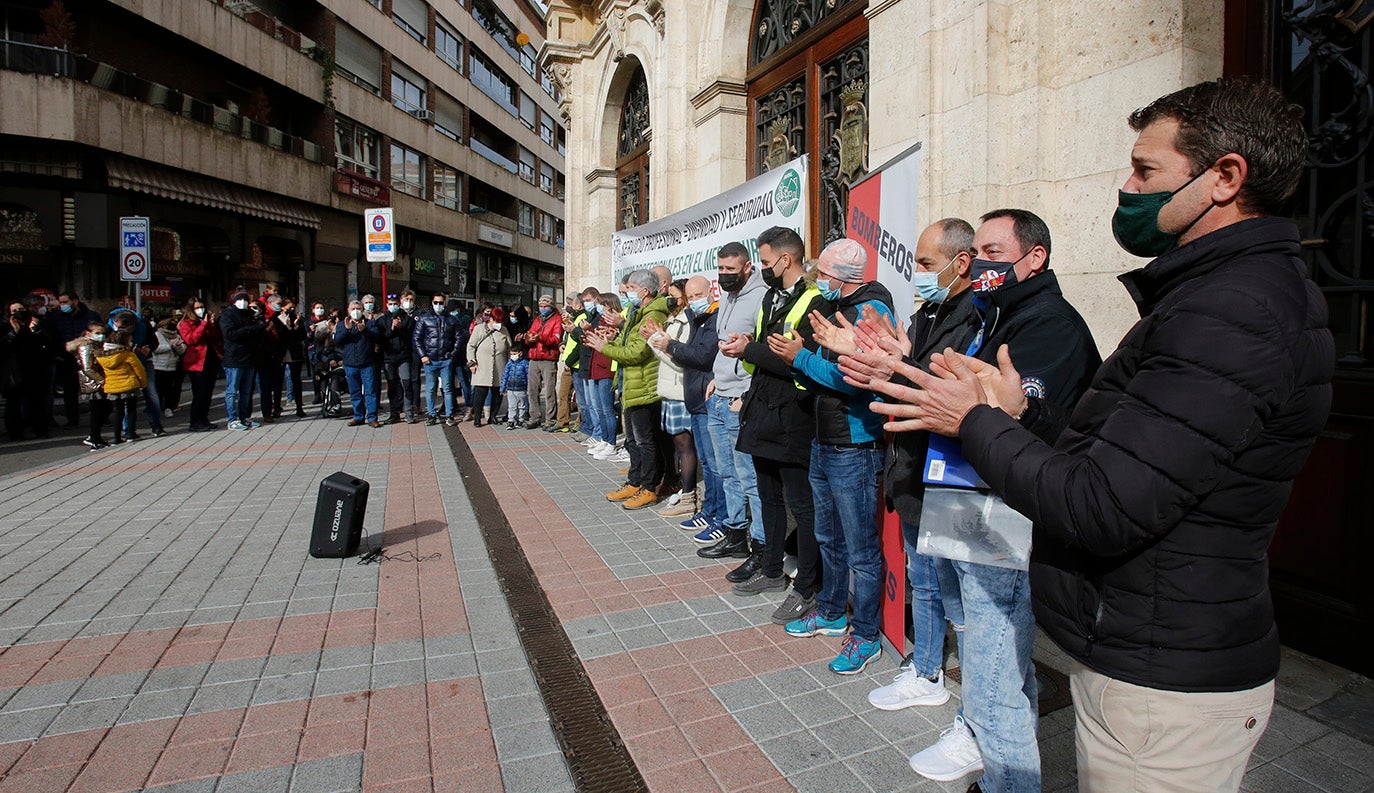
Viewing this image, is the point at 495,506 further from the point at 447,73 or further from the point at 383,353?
the point at 447,73

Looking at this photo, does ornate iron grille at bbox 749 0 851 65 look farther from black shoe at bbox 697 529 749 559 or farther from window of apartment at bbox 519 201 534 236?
window of apartment at bbox 519 201 534 236

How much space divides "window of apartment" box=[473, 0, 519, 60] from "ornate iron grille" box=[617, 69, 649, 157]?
29978mm

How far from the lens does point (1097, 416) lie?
5.04 ft

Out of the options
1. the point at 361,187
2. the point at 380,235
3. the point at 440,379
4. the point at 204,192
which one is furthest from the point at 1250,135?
the point at 361,187

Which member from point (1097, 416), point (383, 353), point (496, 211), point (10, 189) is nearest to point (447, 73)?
point (496, 211)

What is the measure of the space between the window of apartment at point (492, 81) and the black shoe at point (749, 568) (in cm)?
3850

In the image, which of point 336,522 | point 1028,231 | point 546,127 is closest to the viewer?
point 1028,231

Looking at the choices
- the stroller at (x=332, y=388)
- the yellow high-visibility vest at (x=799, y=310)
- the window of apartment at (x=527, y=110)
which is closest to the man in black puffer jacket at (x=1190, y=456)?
the yellow high-visibility vest at (x=799, y=310)

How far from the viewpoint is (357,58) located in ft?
90.9

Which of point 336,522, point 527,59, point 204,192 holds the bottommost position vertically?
point 336,522

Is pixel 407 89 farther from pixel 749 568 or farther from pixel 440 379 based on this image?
pixel 749 568

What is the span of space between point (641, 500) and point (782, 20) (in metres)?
5.23

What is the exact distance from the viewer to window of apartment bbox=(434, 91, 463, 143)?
1346 inches

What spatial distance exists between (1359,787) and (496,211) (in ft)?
147
